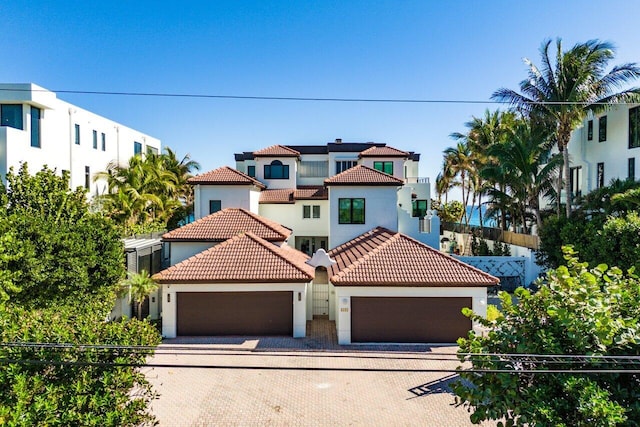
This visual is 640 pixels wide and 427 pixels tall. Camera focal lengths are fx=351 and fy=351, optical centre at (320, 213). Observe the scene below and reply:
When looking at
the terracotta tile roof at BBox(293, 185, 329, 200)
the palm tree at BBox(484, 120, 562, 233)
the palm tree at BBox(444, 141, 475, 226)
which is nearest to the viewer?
the palm tree at BBox(484, 120, 562, 233)

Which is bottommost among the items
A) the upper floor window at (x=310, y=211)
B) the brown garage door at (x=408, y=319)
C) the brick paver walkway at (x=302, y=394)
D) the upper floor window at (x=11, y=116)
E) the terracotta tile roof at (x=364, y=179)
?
the brick paver walkway at (x=302, y=394)

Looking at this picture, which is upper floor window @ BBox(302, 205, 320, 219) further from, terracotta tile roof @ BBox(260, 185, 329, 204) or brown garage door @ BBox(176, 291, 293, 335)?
brown garage door @ BBox(176, 291, 293, 335)

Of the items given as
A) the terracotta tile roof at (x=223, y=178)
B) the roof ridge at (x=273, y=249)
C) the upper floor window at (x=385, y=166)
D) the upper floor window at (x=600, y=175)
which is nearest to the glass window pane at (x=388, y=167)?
the upper floor window at (x=385, y=166)

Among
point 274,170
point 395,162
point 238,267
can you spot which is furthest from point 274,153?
point 238,267

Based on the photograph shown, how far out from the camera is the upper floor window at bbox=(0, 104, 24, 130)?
2269 cm

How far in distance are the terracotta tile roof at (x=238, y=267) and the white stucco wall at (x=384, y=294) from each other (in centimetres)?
182

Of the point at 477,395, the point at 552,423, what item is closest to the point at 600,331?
Result: the point at 552,423

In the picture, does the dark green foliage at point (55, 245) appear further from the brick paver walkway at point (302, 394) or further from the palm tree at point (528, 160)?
the palm tree at point (528, 160)

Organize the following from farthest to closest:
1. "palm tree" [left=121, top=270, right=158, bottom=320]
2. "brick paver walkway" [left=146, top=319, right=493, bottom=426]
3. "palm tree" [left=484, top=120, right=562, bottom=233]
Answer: "palm tree" [left=484, top=120, right=562, bottom=233] < "palm tree" [left=121, top=270, right=158, bottom=320] < "brick paver walkway" [left=146, top=319, right=493, bottom=426]

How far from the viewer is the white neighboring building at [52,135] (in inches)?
835

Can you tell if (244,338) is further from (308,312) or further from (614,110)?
(614,110)

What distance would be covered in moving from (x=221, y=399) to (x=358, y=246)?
1123cm

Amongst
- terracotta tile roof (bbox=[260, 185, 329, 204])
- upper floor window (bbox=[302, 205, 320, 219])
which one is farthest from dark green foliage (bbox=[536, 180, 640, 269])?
upper floor window (bbox=[302, 205, 320, 219])

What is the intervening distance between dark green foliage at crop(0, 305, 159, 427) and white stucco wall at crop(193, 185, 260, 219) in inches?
678
